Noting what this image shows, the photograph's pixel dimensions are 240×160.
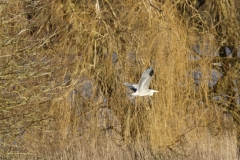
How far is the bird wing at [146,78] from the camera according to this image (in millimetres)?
5242

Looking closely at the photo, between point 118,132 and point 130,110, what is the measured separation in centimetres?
32

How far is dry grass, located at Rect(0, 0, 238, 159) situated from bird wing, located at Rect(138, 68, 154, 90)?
1.48 feet

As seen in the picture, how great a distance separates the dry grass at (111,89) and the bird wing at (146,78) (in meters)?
0.45

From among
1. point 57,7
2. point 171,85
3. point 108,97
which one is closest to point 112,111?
point 108,97

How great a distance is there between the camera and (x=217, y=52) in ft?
20.8

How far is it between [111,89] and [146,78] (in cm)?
71

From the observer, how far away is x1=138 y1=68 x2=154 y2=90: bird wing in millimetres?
5242

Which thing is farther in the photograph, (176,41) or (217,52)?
(217,52)

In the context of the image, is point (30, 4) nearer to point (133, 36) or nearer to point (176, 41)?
point (133, 36)

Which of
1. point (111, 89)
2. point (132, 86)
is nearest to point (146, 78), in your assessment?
point (132, 86)

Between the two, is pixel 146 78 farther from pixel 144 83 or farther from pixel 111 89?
pixel 111 89

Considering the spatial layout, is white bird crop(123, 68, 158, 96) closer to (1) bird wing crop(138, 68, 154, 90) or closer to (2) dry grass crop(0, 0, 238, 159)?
(1) bird wing crop(138, 68, 154, 90)

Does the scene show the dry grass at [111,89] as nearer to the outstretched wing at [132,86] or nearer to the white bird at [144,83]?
the outstretched wing at [132,86]

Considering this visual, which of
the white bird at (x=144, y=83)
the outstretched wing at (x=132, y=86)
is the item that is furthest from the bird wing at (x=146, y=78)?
the outstretched wing at (x=132, y=86)
